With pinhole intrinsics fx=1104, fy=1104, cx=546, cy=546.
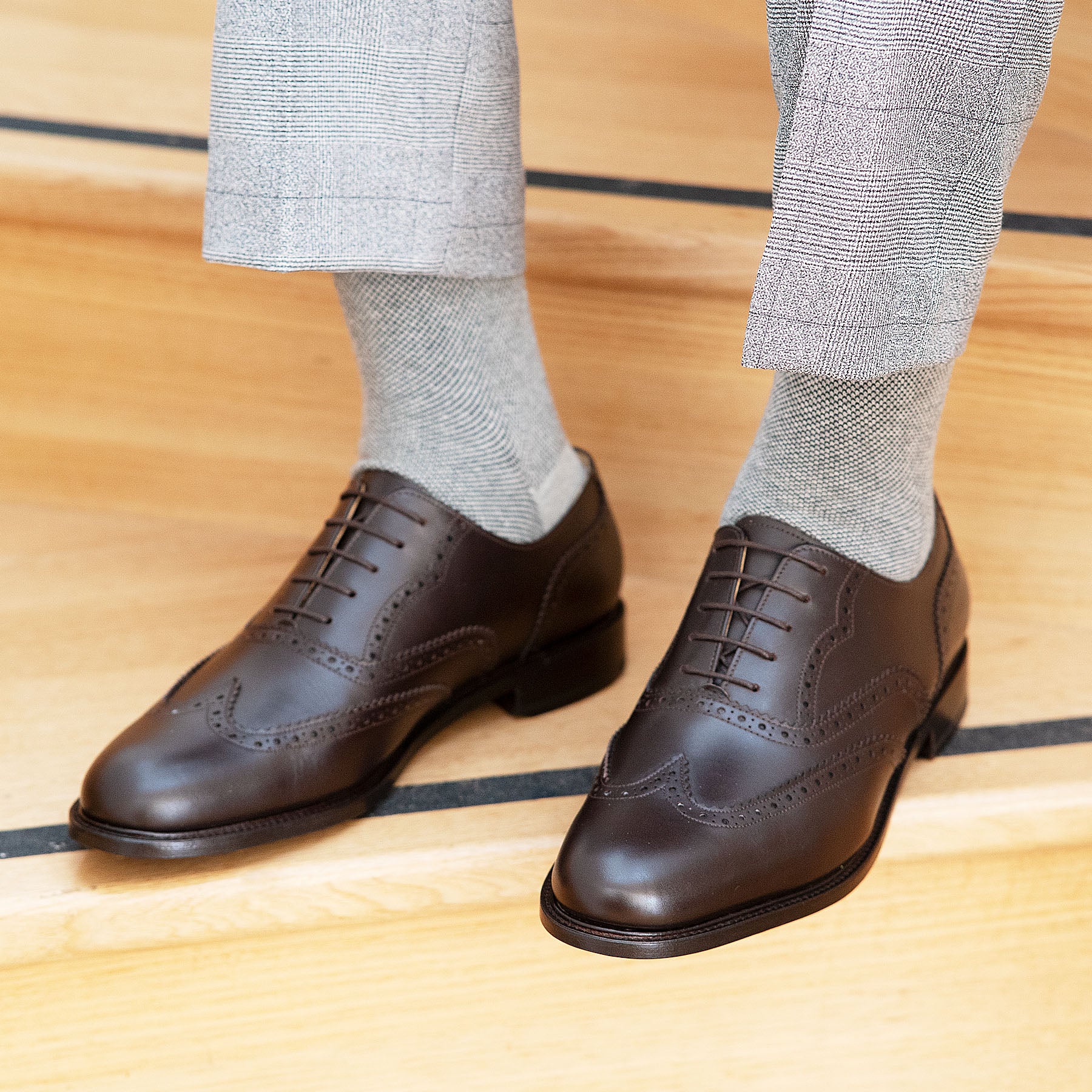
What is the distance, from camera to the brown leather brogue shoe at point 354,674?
18.5 inches

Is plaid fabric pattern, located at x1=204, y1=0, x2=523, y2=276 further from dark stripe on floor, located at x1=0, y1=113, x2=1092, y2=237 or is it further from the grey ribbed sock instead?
dark stripe on floor, located at x1=0, y1=113, x2=1092, y2=237

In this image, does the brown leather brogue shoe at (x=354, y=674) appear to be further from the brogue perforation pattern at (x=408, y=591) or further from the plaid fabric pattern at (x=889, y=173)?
the plaid fabric pattern at (x=889, y=173)

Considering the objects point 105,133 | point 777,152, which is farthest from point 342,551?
point 105,133

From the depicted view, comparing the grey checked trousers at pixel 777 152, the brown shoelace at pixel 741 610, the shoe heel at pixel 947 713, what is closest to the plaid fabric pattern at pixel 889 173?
the grey checked trousers at pixel 777 152

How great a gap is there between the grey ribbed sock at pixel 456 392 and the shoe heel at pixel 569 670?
69mm

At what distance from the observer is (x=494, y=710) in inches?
24.6

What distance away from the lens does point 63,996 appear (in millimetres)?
491

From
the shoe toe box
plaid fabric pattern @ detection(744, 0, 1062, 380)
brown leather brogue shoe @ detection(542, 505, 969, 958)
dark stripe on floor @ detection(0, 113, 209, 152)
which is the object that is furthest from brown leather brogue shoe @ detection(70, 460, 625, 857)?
dark stripe on floor @ detection(0, 113, 209, 152)

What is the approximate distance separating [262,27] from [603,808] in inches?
14.1

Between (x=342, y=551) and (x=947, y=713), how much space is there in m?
0.32

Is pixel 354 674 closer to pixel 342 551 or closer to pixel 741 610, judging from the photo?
pixel 342 551

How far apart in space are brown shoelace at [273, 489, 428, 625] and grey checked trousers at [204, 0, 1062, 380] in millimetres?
117

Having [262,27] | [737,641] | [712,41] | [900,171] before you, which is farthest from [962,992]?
[712,41]

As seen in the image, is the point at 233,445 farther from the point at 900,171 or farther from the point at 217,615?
the point at 900,171
